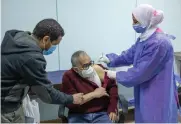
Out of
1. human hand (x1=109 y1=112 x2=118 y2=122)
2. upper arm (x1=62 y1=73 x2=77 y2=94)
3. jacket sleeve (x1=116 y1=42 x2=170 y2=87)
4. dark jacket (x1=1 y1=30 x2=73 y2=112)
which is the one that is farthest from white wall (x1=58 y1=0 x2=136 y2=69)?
dark jacket (x1=1 y1=30 x2=73 y2=112)

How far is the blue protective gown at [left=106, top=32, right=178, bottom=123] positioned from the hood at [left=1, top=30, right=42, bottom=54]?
79cm

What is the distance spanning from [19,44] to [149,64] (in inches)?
36.8

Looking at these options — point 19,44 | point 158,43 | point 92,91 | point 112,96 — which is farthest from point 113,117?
point 19,44

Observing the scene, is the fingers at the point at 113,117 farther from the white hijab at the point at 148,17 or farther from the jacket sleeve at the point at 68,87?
the white hijab at the point at 148,17

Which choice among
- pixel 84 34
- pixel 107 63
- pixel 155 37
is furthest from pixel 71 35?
pixel 155 37

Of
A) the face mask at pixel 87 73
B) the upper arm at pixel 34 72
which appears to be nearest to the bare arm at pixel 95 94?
the face mask at pixel 87 73

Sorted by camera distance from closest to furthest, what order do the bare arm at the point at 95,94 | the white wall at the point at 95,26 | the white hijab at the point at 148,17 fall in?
the white hijab at the point at 148,17 < the bare arm at the point at 95,94 < the white wall at the point at 95,26

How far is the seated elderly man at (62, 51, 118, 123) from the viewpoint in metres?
2.25

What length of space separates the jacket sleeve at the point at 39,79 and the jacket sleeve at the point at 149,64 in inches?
24.1

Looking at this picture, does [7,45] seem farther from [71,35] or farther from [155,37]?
[71,35]

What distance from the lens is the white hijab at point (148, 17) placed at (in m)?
1.94

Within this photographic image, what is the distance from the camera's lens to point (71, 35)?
312 cm

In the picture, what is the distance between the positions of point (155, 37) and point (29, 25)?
160 centimetres

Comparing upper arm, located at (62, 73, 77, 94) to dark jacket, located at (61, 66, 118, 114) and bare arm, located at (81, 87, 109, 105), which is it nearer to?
dark jacket, located at (61, 66, 118, 114)
